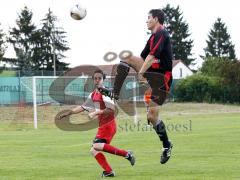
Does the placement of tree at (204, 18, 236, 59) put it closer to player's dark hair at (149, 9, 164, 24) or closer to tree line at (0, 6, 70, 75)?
tree line at (0, 6, 70, 75)

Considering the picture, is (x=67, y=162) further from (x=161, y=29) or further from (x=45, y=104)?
(x=45, y=104)

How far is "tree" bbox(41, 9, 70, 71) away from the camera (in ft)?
381

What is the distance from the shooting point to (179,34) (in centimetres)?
13762

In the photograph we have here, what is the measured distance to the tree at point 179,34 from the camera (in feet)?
451

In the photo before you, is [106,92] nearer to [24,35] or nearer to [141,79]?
[141,79]

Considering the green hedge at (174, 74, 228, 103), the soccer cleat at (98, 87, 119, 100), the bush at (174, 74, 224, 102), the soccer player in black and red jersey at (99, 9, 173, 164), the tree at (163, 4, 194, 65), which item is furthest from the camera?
the tree at (163, 4, 194, 65)

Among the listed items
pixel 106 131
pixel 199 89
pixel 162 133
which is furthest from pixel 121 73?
pixel 199 89

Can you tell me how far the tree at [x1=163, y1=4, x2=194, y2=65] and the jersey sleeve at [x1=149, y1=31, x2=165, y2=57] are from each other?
12397 centimetres

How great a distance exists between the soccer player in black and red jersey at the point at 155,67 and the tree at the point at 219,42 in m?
134

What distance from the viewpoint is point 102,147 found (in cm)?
1356

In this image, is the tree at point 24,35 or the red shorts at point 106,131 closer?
the red shorts at point 106,131

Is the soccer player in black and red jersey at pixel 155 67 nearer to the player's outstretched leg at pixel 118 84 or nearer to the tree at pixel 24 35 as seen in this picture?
the player's outstretched leg at pixel 118 84

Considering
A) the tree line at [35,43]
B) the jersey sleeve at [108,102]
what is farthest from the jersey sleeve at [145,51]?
the tree line at [35,43]

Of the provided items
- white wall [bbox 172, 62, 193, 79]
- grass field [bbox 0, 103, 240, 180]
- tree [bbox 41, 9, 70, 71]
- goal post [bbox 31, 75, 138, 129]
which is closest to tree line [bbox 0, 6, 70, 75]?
tree [bbox 41, 9, 70, 71]
